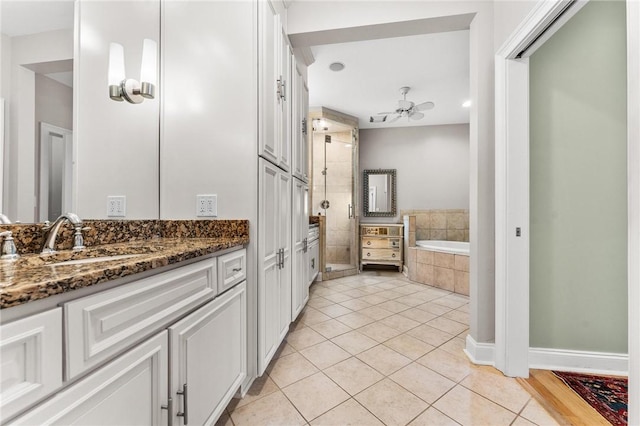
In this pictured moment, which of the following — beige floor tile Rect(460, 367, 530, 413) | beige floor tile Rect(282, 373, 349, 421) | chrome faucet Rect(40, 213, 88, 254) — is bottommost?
beige floor tile Rect(460, 367, 530, 413)

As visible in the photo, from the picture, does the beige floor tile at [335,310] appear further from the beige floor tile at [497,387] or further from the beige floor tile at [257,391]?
the beige floor tile at [497,387]

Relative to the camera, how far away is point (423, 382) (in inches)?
62.8

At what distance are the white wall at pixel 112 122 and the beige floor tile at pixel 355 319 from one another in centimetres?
181

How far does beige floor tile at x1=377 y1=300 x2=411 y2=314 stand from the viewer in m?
2.83

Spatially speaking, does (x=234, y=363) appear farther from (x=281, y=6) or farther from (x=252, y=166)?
(x=281, y=6)

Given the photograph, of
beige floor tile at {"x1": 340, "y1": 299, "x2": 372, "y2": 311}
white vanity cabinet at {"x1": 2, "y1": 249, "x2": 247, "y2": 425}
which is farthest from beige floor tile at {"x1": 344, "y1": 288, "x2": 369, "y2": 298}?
white vanity cabinet at {"x1": 2, "y1": 249, "x2": 247, "y2": 425}

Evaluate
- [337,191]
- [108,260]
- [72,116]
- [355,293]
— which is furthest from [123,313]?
[337,191]

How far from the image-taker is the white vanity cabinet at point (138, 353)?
499 millimetres

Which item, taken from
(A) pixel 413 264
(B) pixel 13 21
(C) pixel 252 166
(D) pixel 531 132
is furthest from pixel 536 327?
(B) pixel 13 21

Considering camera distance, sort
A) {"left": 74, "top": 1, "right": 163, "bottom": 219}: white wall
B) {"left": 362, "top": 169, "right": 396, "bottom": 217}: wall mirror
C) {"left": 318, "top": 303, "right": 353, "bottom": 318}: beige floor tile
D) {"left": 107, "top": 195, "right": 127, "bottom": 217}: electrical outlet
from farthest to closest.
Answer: {"left": 362, "top": 169, "right": 396, "bottom": 217}: wall mirror → {"left": 318, "top": 303, "right": 353, "bottom": 318}: beige floor tile → {"left": 107, "top": 195, "right": 127, "bottom": 217}: electrical outlet → {"left": 74, "top": 1, "right": 163, "bottom": 219}: white wall

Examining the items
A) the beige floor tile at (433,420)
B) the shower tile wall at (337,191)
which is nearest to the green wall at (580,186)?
the beige floor tile at (433,420)

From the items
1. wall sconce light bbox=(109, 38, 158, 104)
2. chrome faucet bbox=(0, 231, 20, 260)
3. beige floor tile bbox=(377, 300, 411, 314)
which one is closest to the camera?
chrome faucet bbox=(0, 231, 20, 260)

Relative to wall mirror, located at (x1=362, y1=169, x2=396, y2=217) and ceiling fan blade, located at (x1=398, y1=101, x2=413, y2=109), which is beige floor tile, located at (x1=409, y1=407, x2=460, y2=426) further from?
wall mirror, located at (x1=362, y1=169, x2=396, y2=217)

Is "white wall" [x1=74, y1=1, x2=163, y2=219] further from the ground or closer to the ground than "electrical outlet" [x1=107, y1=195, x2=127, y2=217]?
further from the ground
